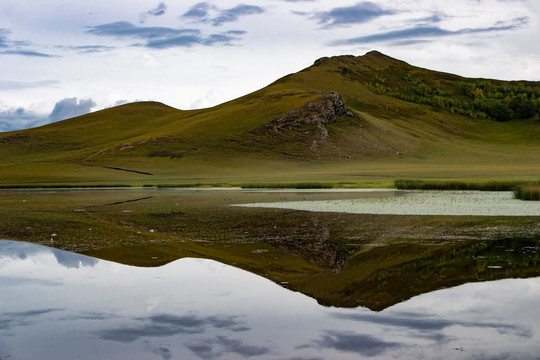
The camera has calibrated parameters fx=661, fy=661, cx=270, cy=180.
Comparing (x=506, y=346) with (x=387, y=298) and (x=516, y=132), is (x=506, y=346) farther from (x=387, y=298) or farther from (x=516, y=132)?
(x=516, y=132)

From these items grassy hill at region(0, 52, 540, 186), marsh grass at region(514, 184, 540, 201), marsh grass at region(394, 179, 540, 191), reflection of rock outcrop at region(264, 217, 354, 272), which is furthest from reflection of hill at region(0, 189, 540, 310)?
grassy hill at region(0, 52, 540, 186)

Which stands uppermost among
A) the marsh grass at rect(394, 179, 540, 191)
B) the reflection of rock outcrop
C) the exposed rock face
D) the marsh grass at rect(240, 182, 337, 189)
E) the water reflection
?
the exposed rock face

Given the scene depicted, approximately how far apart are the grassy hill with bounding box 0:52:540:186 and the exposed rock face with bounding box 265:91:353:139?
0.76ft

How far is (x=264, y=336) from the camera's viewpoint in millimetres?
11555

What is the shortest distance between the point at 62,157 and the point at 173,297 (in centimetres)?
11391

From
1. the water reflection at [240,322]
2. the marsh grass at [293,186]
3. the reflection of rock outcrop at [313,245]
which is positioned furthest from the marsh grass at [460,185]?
the water reflection at [240,322]

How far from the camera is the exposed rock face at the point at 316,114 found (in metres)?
129

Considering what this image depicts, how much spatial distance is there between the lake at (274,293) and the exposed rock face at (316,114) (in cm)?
10131

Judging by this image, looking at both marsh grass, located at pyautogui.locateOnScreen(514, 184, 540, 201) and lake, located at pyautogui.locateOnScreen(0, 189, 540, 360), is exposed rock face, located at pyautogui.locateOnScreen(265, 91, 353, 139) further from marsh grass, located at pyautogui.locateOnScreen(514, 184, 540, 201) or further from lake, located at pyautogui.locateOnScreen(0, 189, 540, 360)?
lake, located at pyautogui.locateOnScreen(0, 189, 540, 360)

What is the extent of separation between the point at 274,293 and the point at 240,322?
251cm

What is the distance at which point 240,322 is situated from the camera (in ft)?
41.1

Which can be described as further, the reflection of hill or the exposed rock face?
the exposed rock face

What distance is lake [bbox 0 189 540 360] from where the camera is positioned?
36.3 ft

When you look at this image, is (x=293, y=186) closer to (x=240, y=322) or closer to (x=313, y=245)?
(x=313, y=245)
